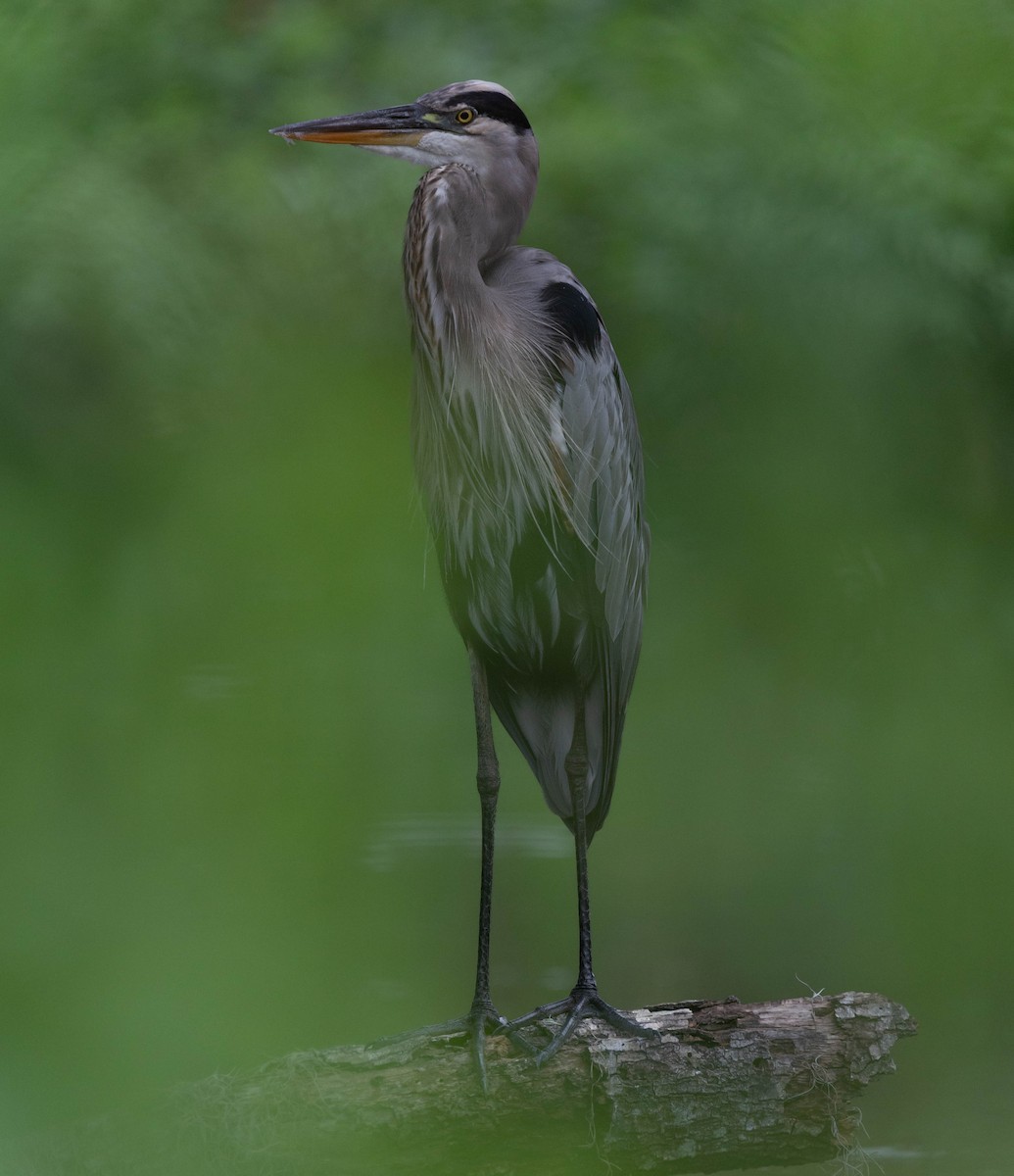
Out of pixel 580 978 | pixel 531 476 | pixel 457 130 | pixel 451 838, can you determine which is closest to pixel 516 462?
pixel 531 476

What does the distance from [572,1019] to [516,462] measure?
2.00 feet

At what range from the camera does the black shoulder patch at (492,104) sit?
1.40 m

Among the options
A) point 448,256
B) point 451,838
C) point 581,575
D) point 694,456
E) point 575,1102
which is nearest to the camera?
point 575,1102

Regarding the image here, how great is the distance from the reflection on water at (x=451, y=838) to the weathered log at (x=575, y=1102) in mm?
839

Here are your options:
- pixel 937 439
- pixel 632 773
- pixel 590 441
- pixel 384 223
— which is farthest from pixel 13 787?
pixel 937 439

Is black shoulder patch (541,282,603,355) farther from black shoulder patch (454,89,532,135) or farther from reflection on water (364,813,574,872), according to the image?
reflection on water (364,813,574,872)

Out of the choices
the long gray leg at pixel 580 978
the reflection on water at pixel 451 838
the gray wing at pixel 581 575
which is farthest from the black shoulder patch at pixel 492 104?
the reflection on water at pixel 451 838

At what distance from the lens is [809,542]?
2758 millimetres

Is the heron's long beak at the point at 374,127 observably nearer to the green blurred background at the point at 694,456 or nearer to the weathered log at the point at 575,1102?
the green blurred background at the point at 694,456

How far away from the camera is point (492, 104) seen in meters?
1.41

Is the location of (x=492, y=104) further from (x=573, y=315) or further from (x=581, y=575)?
(x=581, y=575)

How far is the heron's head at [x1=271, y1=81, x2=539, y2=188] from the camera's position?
4.59ft

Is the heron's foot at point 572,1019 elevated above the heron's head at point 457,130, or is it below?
below

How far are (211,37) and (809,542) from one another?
5.39ft
